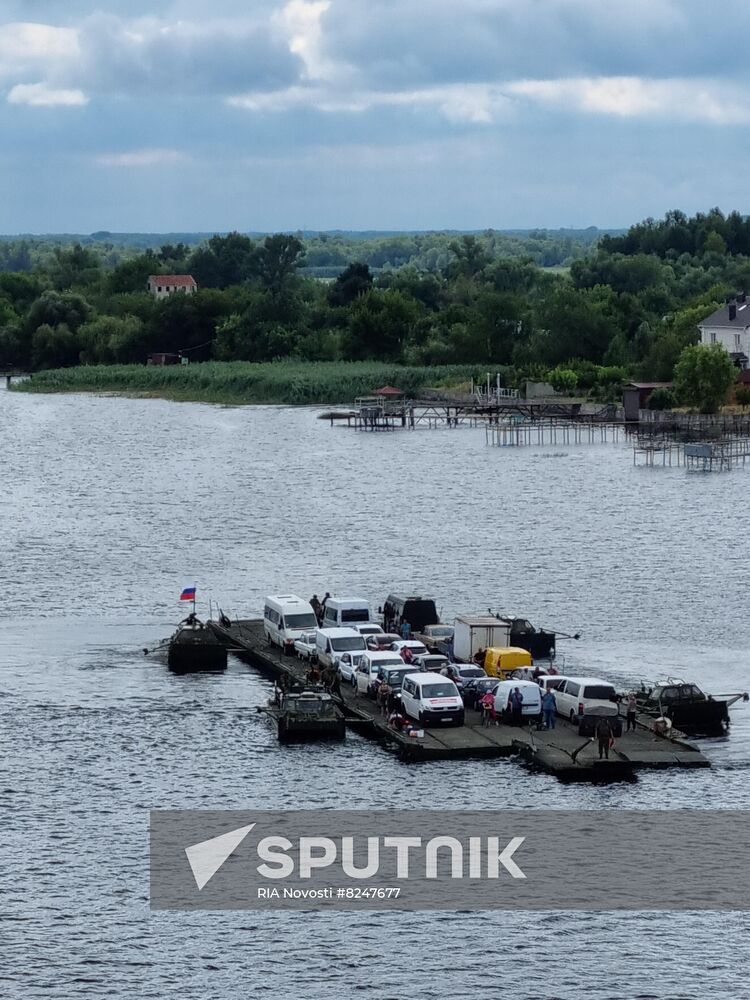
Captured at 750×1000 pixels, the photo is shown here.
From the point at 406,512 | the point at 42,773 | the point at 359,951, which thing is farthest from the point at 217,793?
the point at 406,512

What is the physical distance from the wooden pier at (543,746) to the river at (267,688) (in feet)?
2.16

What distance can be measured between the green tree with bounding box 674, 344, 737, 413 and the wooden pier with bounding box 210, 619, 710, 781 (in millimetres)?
113681

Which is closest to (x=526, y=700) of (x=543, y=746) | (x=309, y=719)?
(x=543, y=746)

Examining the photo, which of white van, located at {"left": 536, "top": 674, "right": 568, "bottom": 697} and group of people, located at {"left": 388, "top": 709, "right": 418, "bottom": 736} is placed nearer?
group of people, located at {"left": 388, "top": 709, "right": 418, "bottom": 736}

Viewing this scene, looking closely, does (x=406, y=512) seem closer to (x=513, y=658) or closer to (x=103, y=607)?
(x=103, y=607)

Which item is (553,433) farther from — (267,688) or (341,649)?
(341,649)

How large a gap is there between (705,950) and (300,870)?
11.2m

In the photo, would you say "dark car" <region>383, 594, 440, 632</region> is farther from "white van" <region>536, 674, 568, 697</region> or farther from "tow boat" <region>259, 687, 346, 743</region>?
"tow boat" <region>259, 687, 346, 743</region>

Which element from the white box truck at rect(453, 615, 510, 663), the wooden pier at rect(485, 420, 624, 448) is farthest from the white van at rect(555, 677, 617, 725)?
the wooden pier at rect(485, 420, 624, 448)

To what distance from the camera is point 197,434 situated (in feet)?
623

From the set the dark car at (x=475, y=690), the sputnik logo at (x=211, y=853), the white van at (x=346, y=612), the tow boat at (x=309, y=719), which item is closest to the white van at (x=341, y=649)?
the white van at (x=346, y=612)

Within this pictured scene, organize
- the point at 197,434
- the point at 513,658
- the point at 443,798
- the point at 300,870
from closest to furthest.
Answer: the point at 300,870 → the point at 443,798 → the point at 513,658 → the point at 197,434

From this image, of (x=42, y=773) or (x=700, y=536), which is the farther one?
(x=700, y=536)

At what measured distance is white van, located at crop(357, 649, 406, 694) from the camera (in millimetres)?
64125
